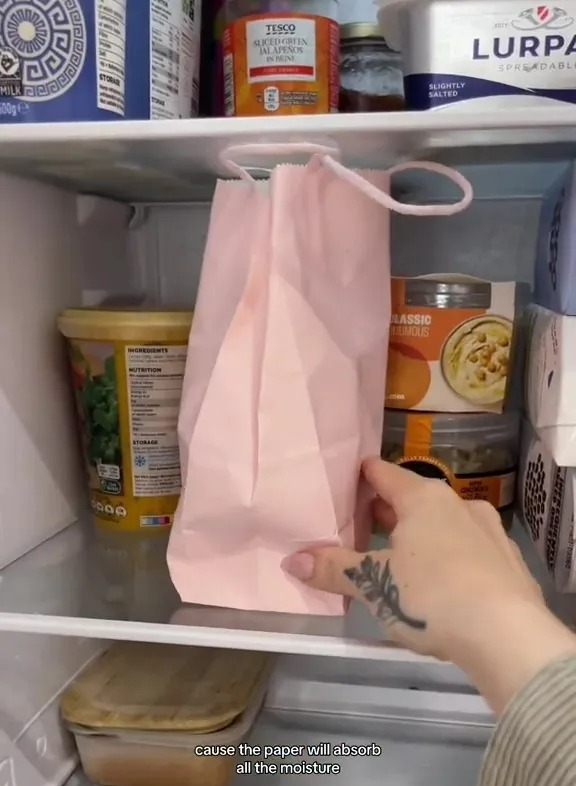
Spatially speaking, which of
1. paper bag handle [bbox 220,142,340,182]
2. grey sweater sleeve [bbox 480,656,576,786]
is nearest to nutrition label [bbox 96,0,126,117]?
paper bag handle [bbox 220,142,340,182]

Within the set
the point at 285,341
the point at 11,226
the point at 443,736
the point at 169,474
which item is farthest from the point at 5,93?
the point at 443,736

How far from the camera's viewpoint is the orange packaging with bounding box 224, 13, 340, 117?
0.78 meters

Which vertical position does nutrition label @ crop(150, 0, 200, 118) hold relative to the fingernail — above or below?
above

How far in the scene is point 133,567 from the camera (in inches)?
35.9

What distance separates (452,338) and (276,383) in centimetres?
22

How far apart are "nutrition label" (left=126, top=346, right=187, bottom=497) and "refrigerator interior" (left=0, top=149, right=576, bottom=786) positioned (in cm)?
10

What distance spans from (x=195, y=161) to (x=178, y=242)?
364mm

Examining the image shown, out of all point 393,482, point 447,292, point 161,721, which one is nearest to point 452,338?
point 447,292

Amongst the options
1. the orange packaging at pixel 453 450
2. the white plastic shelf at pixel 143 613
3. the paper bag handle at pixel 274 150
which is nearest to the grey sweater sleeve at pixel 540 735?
the white plastic shelf at pixel 143 613

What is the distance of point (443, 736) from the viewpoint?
1.10 meters

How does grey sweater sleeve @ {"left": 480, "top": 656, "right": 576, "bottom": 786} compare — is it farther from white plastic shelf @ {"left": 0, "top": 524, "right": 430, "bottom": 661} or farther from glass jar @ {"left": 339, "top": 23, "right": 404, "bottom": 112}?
glass jar @ {"left": 339, "top": 23, "right": 404, "bottom": 112}

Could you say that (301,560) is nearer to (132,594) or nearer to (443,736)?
(132,594)

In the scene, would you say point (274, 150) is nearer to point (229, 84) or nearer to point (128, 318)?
point (229, 84)

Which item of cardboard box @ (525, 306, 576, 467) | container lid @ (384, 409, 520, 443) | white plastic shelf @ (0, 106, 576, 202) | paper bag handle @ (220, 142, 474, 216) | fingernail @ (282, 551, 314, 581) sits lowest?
fingernail @ (282, 551, 314, 581)
